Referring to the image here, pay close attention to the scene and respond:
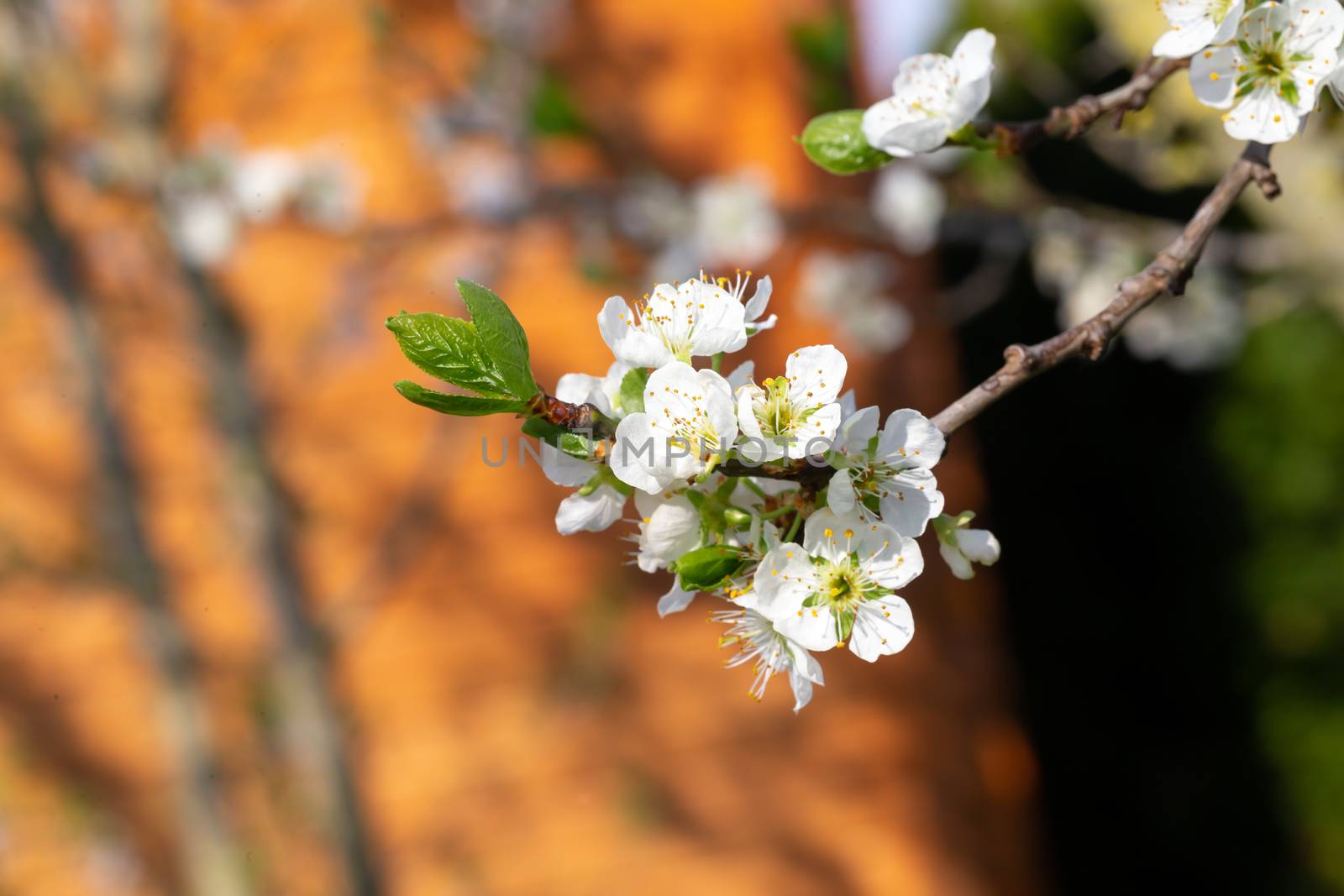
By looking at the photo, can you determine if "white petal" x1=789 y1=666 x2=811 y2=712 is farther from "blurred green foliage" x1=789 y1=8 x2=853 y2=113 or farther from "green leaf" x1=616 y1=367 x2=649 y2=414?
"blurred green foliage" x1=789 y1=8 x2=853 y2=113

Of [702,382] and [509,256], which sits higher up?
[509,256]

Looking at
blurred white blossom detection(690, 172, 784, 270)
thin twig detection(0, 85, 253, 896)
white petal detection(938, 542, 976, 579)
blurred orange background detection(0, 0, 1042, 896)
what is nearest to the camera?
white petal detection(938, 542, 976, 579)

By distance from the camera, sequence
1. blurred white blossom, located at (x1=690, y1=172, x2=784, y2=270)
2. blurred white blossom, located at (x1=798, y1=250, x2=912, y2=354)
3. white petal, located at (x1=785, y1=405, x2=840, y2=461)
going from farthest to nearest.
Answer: blurred white blossom, located at (x1=798, y1=250, x2=912, y2=354) → blurred white blossom, located at (x1=690, y1=172, x2=784, y2=270) → white petal, located at (x1=785, y1=405, x2=840, y2=461)

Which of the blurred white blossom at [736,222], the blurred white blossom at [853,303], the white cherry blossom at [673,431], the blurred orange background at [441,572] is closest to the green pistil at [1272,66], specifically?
the white cherry blossom at [673,431]

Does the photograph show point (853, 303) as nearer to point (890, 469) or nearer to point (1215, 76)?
point (1215, 76)

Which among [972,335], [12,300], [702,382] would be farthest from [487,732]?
[702,382]

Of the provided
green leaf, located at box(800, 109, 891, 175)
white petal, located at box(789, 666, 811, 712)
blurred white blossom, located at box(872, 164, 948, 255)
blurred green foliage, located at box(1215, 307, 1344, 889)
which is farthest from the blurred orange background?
white petal, located at box(789, 666, 811, 712)

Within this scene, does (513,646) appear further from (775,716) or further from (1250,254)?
(1250,254)

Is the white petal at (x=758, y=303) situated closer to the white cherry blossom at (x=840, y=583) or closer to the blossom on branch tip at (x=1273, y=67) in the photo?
the white cherry blossom at (x=840, y=583)
